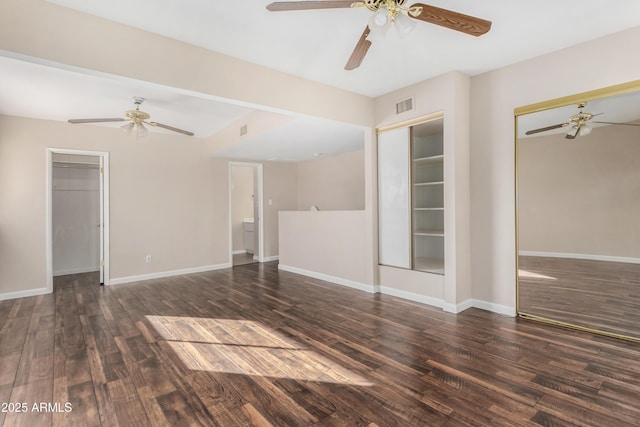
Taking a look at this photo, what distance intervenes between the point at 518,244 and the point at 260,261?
17.2 ft

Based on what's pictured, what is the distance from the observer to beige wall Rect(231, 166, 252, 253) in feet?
27.5

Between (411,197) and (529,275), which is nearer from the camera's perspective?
(529,275)

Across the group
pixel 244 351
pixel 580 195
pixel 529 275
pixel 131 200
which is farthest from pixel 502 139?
pixel 131 200

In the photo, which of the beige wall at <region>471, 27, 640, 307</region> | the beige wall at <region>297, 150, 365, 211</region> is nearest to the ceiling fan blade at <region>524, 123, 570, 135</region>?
the beige wall at <region>471, 27, 640, 307</region>

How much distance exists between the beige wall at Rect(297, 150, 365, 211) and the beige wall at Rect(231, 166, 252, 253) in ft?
5.74

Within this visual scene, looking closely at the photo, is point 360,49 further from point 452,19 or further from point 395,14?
point 452,19

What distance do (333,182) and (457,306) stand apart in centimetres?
397

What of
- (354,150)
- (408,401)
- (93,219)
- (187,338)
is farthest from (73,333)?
(354,150)

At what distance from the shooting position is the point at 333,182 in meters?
6.77

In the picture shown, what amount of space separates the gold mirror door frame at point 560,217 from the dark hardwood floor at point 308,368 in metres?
0.47

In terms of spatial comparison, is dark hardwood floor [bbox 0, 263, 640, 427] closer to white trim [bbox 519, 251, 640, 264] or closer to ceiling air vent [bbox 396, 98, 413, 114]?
white trim [bbox 519, 251, 640, 264]

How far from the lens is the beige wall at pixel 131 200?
444 cm

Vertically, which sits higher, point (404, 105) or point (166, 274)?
point (404, 105)

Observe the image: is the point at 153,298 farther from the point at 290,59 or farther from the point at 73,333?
the point at 290,59
